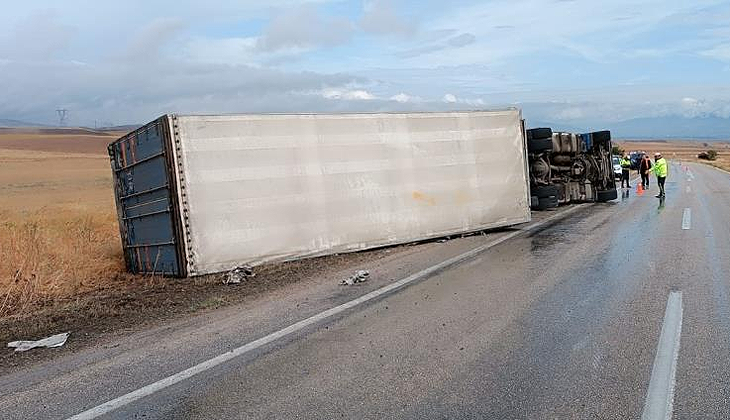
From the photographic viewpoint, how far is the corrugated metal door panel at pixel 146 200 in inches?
374

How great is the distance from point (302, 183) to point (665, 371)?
272 inches

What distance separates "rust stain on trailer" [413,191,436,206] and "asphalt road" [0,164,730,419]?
351 centimetres

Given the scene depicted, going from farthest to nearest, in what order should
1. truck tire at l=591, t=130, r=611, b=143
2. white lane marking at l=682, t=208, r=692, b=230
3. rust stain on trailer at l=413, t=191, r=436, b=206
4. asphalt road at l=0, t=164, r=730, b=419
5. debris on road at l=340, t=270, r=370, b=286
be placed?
truck tire at l=591, t=130, r=611, b=143
white lane marking at l=682, t=208, r=692, b=230
rust stain on trailer at l=413, t=191, r=436, b=206
debris on road at l=340, t=270, r=370, b=286
asphalt road at l=0, t=164, r=730, b=419

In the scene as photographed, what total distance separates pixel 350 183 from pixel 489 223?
11.5ft

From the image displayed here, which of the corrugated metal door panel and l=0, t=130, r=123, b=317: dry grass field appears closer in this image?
l=0, t=130, r=123, b=317: dry grass field

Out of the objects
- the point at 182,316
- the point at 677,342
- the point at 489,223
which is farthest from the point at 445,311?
the point at 489,223

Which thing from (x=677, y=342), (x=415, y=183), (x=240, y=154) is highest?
(x=240, y=154)

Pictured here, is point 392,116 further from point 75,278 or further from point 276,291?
point 75,278

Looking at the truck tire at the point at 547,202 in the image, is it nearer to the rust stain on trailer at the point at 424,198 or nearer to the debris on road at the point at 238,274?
the rust stain on trailer at the point at 424,198

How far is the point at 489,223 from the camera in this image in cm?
1321

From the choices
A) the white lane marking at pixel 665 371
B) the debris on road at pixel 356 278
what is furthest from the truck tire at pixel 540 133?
the white lane marking at pixel 665 371

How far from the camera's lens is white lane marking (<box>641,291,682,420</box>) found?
12.6 feet

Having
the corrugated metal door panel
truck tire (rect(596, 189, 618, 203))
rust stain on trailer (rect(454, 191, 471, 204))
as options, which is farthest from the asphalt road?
truck tire (rect(596, 189, 618, 203))

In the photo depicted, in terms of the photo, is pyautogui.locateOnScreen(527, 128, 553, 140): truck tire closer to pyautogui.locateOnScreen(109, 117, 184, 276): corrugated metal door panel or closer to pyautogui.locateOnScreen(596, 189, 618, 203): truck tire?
pyautogui.locateOnScreen(596, 189, 618, 203): truck tire
